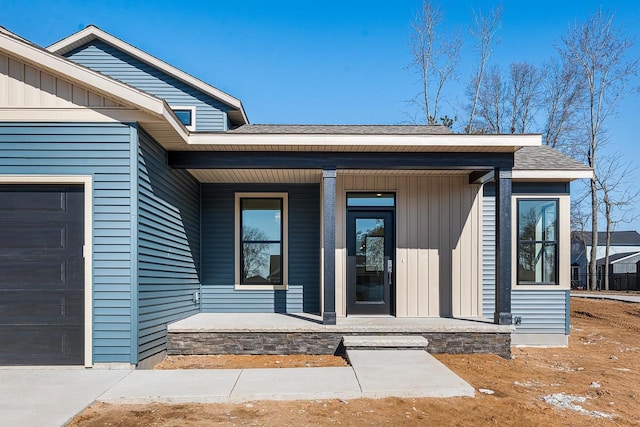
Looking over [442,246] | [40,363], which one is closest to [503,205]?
[442,246]

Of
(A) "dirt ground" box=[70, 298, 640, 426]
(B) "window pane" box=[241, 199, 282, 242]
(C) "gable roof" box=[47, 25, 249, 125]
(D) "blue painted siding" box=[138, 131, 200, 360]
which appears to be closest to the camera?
(A) "dirt ground" box=[70, 298, 640, 426]

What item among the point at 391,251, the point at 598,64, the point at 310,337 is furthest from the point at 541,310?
the point at 598,64

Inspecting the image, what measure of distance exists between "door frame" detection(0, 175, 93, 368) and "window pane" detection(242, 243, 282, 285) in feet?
10.9

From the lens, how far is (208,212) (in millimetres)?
8227

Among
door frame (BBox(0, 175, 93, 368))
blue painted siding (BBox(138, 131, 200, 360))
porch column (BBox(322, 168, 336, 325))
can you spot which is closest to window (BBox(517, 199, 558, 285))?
porch column (BBox(322, 168, 336, 325))

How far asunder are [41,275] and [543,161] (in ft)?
25.2

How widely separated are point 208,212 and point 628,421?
256 inches

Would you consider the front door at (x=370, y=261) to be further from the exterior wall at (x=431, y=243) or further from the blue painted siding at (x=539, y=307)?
the blue painted siding at (x=539, y=307)

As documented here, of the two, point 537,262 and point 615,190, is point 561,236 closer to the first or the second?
point 537,262

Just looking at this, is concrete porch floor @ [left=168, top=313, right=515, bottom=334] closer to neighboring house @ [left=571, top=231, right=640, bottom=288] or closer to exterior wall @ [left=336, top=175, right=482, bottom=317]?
exterior wall @ [left=336, top=175, right=482, bottom=317]

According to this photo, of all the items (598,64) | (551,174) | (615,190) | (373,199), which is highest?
(598,64)

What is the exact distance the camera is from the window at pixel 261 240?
8.21 metres

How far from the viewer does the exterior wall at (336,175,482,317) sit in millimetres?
7711

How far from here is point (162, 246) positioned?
612cm
